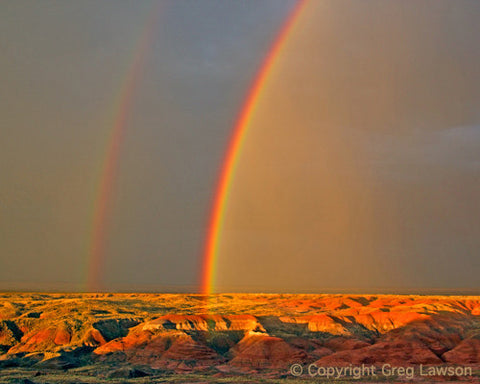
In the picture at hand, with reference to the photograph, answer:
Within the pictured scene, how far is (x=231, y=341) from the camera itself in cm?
12544

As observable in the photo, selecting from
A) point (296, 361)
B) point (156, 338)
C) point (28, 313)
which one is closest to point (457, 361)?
point (296, 361)

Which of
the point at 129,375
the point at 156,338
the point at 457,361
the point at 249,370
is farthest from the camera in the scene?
the point at 156,338

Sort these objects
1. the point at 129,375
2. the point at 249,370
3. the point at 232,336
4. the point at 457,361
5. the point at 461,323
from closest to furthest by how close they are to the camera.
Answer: the point at 129,375, the point at 249,370, the point at 457,361, the point at 232,336, the point at 461,323

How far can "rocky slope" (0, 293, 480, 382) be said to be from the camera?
109312 mm

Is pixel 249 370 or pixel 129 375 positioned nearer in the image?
pixel 129 375

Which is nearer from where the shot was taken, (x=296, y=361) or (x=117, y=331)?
(x=296, y=361)

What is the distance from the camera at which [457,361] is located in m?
111

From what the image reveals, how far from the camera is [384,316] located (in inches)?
5669

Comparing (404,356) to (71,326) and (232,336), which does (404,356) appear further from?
(71,326)

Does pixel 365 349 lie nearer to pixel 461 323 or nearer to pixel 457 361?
pixel 457 361

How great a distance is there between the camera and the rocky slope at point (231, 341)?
359 ft

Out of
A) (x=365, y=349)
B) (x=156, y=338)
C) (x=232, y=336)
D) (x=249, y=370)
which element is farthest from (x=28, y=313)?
(x=365, y=349)

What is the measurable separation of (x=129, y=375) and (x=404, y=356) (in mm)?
52724

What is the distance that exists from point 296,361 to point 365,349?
14.3 metres
